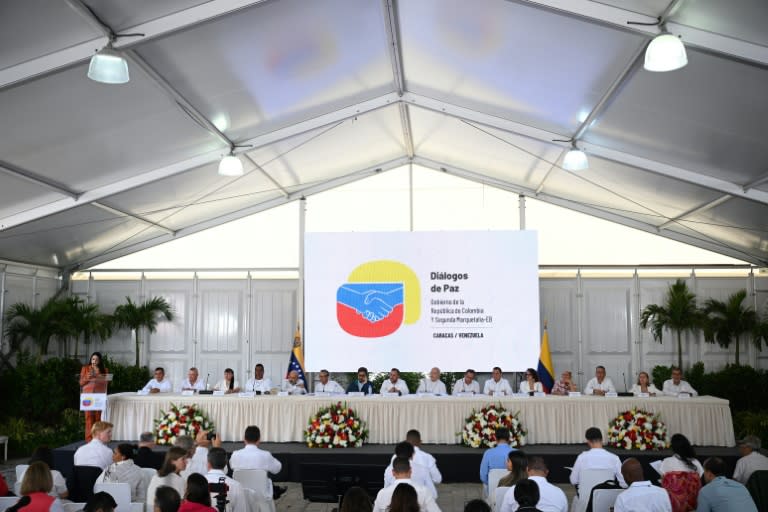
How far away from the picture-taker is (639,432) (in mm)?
8148

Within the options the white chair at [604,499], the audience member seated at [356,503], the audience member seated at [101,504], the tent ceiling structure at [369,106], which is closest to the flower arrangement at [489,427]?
the white chair at [604,499]

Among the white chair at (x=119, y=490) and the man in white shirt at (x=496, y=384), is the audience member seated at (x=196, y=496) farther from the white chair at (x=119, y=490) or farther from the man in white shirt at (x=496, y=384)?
the man in white shirt at (x=496, y=384)

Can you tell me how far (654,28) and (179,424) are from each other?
648 cm

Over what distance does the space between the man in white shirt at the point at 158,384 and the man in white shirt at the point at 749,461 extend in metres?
6.91

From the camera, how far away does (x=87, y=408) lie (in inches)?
329

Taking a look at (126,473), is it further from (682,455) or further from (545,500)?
(682,455)

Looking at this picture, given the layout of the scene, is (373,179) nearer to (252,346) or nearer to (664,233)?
(252,346)

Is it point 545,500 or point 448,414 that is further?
point 448,414

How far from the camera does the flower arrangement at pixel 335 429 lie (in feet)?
27.0

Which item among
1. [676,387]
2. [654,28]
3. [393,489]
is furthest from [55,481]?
[676,387]

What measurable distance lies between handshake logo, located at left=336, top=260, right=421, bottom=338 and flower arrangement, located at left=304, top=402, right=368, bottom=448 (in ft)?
8.78

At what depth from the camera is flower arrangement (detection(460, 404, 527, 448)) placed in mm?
8180

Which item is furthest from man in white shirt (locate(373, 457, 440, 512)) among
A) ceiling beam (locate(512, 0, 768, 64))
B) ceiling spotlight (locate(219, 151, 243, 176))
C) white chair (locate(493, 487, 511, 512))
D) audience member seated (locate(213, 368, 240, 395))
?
audience member seated (locate(213, 368, 240, 395))

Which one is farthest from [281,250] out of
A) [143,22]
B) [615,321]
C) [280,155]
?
[143,22]
